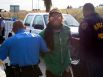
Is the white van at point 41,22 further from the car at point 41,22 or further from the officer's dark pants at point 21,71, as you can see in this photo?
the officer's dark pants at point 21,71

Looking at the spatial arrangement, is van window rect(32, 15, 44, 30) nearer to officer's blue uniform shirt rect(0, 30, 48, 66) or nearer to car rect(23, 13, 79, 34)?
car rect(23, 13, 79, 34)

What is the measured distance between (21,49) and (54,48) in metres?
0.58

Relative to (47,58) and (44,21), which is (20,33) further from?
(44,21)

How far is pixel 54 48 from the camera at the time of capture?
Answer: 240 inches

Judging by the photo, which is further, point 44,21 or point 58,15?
point 44,21

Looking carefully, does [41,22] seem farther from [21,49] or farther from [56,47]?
[21,49]

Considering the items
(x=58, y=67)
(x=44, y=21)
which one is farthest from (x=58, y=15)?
(x=44, y=21)

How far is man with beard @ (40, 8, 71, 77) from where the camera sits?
607 centimetres

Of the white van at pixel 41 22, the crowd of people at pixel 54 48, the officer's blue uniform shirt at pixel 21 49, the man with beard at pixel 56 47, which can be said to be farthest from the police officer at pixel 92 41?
the white van at pixel 41 22

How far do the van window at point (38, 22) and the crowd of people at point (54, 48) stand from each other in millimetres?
8011

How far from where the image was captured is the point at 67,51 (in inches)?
241

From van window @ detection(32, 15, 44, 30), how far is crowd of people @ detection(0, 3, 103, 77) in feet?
26.3

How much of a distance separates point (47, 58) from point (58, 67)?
0.23m

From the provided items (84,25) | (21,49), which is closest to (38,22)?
(84,25)
